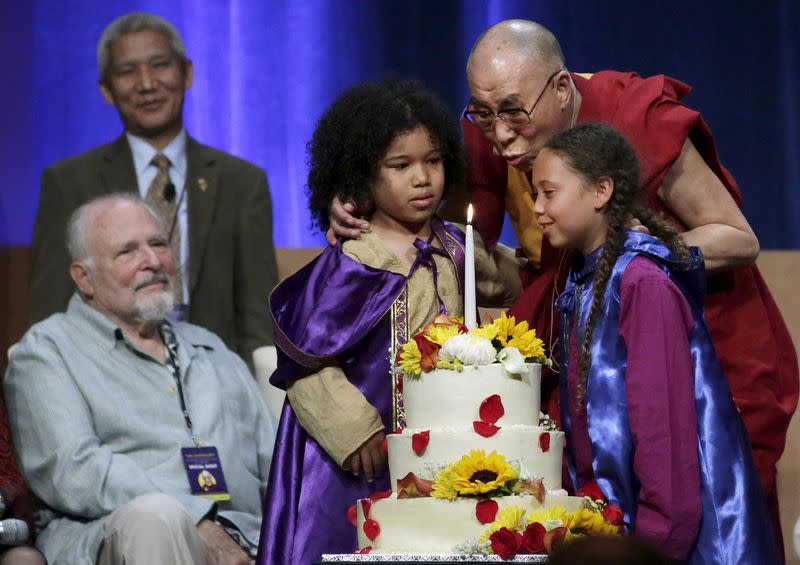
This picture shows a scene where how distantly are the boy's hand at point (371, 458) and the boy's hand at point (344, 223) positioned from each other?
0.42 meters

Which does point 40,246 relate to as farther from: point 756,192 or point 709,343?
point 709,343

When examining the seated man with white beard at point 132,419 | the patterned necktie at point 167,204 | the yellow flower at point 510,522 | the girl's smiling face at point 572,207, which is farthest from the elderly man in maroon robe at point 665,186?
the patterned necktie at point 167,204

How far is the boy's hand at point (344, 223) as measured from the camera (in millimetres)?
3025

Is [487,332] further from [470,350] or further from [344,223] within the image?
[344,223]

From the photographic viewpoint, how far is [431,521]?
251 centimetres

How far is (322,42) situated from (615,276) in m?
2.84

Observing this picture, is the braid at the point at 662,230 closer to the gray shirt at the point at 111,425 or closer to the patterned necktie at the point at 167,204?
the gray shirt at the point at 111,425

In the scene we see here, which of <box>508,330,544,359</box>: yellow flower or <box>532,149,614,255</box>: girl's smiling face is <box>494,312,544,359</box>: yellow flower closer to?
<box>508,330,544,359</box>: yellow flower

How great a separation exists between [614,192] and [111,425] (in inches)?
62.4

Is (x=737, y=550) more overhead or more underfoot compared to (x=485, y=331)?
more underfoot

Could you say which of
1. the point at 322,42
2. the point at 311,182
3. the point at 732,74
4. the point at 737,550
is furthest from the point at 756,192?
the point at 737,550

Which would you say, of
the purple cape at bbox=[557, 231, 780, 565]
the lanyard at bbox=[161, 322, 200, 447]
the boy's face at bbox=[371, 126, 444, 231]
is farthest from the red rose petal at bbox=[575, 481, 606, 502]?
the lanyard at bbox=[161, 322, 200, 447]

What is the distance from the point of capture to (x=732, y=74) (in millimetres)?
5129

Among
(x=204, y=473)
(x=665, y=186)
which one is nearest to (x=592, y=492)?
(x=665, y=186)
